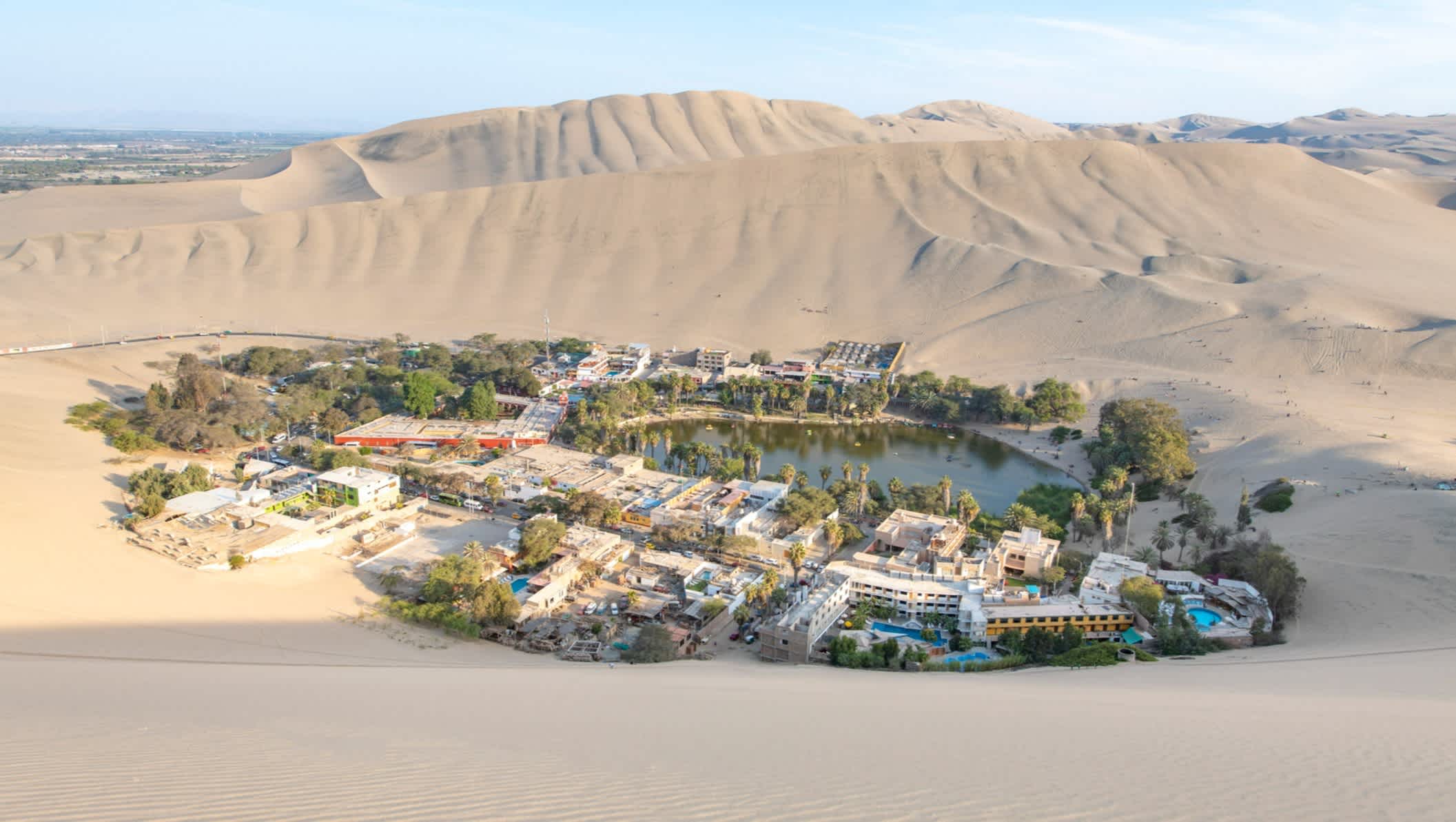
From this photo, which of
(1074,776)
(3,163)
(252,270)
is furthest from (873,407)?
(3,163)

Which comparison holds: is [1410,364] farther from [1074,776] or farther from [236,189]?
[236,189]

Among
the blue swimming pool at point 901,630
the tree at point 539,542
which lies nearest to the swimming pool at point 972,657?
the blue swimming pool at point 901,630

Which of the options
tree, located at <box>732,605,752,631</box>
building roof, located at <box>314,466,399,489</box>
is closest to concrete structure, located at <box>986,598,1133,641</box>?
tree, located at <box>732,605,752,631</box>

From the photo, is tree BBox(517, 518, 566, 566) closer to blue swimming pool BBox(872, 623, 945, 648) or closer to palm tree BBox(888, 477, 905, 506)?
blue swimming pool BBox(872, 623, 945, 648)

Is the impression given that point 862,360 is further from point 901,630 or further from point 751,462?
point 901,630

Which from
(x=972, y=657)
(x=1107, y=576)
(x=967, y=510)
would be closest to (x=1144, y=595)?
(x=1107, y=576)
